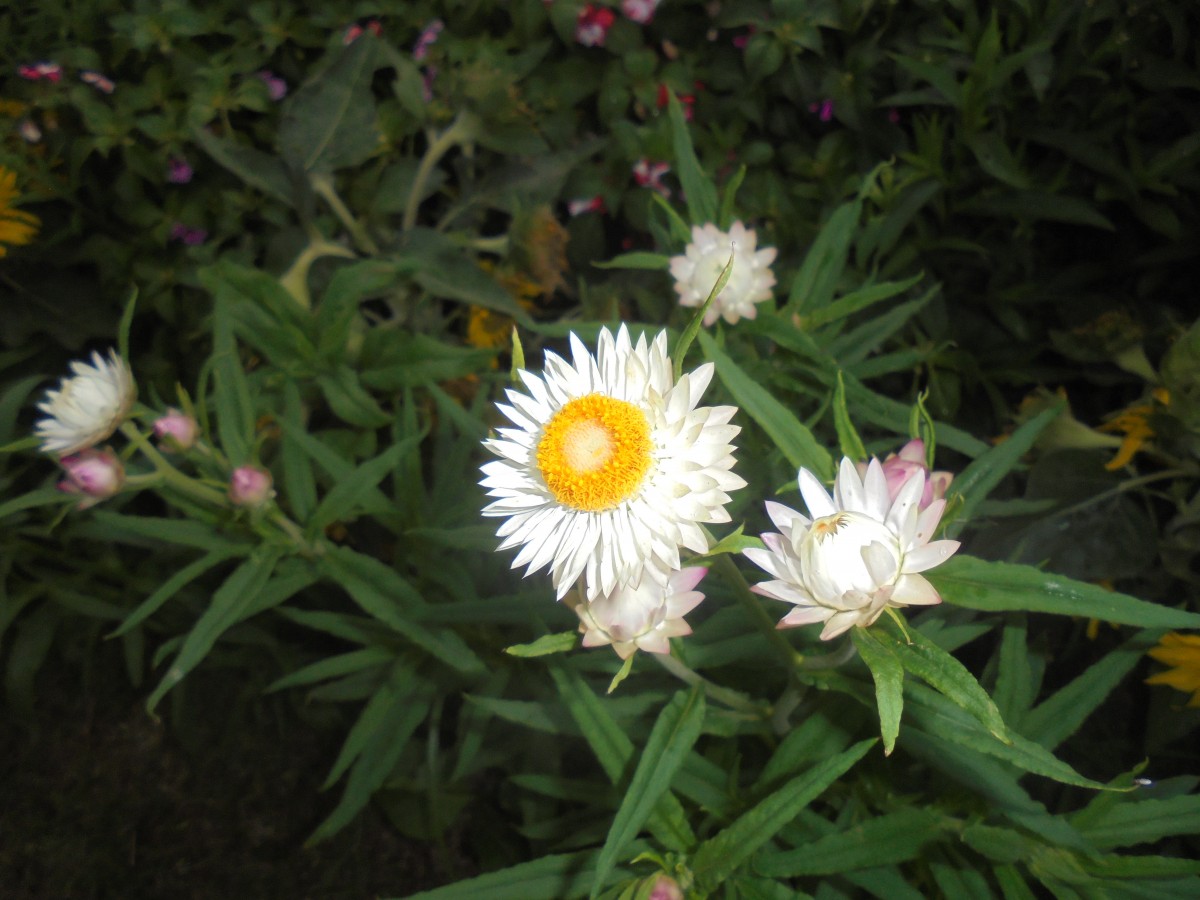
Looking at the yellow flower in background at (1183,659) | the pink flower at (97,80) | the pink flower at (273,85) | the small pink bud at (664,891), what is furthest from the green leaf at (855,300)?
the pink flower at (97,80)

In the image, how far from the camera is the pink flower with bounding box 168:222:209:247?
1.49m

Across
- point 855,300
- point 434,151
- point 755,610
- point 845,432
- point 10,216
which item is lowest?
point 755,610

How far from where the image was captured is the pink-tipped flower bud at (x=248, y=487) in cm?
91

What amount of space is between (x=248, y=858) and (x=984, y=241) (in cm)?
170

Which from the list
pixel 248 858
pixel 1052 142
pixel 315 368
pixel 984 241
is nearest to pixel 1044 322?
pixel 984 241

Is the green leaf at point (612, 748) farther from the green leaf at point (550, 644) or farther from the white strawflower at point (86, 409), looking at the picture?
the white strawflower at point (86, 409)

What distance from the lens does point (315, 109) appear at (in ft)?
4.32

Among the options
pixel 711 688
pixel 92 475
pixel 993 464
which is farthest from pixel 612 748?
pixel 92 475

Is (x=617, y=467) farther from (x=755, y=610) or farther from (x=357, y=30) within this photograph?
(x=357, y=30)

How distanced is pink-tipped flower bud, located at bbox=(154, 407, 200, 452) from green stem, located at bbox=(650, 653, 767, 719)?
58 cm

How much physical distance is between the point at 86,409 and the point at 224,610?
0.27 metres

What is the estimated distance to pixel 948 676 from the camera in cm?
55

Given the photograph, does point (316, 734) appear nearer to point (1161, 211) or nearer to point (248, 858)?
point (248, 858)

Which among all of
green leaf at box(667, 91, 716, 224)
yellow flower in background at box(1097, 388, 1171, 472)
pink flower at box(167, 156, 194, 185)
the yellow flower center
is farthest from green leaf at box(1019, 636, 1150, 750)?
pink flower at box(167, 156, 194, 185)
